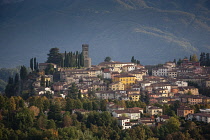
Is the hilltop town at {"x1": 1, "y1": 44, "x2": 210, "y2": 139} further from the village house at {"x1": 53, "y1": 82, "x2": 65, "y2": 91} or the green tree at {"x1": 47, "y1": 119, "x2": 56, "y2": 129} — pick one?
the green tree at {"x1": 47, "y1": 119, "x2": 56, "y2": 129}

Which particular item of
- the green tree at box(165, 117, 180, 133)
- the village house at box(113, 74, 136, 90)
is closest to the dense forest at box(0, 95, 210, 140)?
the green tree at box(165, 117, 180, 133)

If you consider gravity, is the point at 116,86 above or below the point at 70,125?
above

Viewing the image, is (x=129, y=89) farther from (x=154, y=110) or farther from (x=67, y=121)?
(x=67, y=121)

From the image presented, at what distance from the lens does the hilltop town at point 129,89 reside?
243 ft

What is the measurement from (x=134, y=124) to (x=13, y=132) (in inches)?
597

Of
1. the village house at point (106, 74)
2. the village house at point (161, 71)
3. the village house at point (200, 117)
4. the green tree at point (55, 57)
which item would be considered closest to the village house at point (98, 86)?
the village house at point (106, 74)

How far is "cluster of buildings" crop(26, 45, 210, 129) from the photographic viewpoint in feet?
248

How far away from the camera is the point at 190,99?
81.8 metres

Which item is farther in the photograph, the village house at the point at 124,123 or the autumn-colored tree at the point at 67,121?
the village house at the point at 124,123

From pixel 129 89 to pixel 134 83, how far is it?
430 cm

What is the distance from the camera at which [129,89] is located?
87062mm

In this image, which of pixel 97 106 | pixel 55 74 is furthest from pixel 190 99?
pixel 55 74

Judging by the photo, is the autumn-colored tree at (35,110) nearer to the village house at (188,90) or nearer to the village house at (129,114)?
the village house at (129,114)

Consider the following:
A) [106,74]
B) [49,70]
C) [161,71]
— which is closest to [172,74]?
[161,71]
